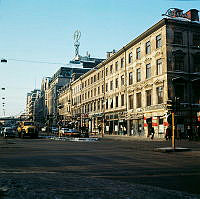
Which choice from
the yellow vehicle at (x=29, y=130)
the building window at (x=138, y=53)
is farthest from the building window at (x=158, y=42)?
the yellow vehicle at (x=29, y=130)

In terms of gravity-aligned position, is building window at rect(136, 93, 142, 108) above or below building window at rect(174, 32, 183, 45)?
below

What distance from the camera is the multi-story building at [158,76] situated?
3672 centimetres

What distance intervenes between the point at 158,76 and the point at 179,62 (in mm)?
3354

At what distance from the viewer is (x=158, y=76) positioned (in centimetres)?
3819

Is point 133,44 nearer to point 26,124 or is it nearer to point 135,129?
point 135,129

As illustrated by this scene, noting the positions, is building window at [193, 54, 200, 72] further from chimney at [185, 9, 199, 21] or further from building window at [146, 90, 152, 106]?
building window at [146, 90, 152, 106]

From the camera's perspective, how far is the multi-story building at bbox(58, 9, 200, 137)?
36.7 metres

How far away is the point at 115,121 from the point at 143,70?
1480 centimetres

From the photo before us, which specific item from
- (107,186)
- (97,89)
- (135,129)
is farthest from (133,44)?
(107,186)

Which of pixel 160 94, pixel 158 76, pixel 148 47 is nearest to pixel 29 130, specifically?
pixel 160 94

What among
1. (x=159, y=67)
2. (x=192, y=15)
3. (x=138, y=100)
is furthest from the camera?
(x=138, y=100)

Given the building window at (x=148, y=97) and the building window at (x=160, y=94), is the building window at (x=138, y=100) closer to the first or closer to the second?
the building window at (x=148, y=97)

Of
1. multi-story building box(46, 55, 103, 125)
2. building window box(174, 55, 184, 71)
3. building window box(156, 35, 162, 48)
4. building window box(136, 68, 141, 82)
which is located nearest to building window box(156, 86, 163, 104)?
building window box(174, 55, 184, 71)

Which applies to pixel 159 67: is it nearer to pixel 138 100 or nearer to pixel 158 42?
pixel 158 42
